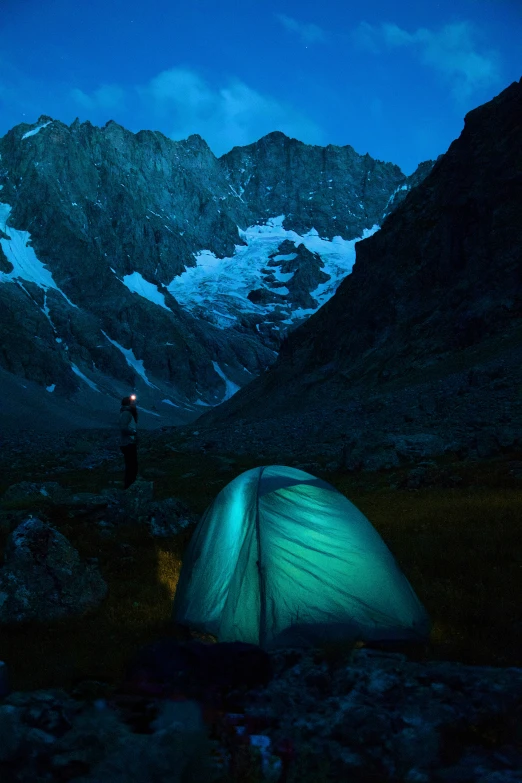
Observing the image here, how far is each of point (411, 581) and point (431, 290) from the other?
6305cm

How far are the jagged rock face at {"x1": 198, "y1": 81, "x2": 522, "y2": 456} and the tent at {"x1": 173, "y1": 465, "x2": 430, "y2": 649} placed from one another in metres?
33.8

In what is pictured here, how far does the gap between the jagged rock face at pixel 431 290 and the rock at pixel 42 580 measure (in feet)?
111

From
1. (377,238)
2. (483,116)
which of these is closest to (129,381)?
(377,238)

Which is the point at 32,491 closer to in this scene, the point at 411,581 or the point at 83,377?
the point at 411,581

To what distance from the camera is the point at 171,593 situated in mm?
10414

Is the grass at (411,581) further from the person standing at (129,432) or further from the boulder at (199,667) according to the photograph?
the person standing at (129,432)

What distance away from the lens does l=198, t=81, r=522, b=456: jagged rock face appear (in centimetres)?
5634

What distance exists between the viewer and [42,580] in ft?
31.3

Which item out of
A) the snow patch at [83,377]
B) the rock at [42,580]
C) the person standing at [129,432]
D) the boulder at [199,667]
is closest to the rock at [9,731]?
the boulder at [199,667]

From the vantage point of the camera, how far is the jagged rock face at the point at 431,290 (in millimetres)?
56344

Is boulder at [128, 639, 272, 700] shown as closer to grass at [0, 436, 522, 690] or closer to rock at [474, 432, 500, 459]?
grass at [0, 436, 522, 690]

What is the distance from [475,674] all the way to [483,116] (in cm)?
8215

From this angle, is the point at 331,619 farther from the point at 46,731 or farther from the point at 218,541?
the point at 46,731

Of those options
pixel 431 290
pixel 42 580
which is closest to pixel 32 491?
pixel 42 580
